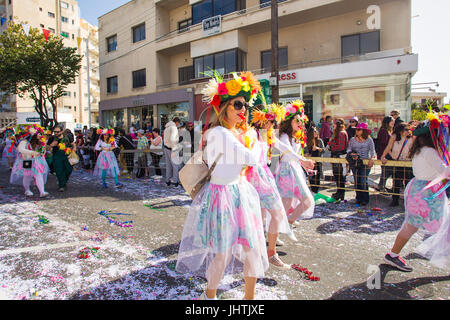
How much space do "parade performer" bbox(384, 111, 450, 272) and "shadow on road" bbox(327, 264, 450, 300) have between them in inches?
8.5

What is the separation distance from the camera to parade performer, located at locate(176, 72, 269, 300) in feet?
7.69

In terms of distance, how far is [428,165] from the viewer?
124 inches

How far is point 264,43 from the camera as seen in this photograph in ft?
62.8

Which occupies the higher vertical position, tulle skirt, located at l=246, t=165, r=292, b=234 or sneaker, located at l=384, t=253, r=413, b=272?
tulle skirt, located at l=246, t=165, r=292, b=234

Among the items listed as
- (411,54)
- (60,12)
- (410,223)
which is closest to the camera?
(410,223)

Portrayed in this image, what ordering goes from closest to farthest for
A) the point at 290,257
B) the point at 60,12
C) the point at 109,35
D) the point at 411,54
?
the point at 290,257, the point at 411,54, the point at 109,35, the point at 60,12

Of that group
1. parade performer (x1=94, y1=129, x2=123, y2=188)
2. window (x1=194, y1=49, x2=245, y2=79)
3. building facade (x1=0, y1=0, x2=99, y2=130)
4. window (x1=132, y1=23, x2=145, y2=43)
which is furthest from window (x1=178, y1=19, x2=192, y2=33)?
building facade (x1=0, y1=0, x2=99, y2=130)

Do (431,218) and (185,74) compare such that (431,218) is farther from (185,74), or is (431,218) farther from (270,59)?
(185,74)

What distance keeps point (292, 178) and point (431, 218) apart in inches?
65.6

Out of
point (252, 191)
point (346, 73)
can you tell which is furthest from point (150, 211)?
point (346, 73)

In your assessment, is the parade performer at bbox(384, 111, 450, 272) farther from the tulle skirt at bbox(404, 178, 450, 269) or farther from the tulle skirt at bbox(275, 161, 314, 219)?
the tulle skirt at bbox(275, 161, 314, 219)

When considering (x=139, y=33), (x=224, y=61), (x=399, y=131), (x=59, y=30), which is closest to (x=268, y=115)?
(x=399, y=131)

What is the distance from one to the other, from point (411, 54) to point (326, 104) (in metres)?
4.65
